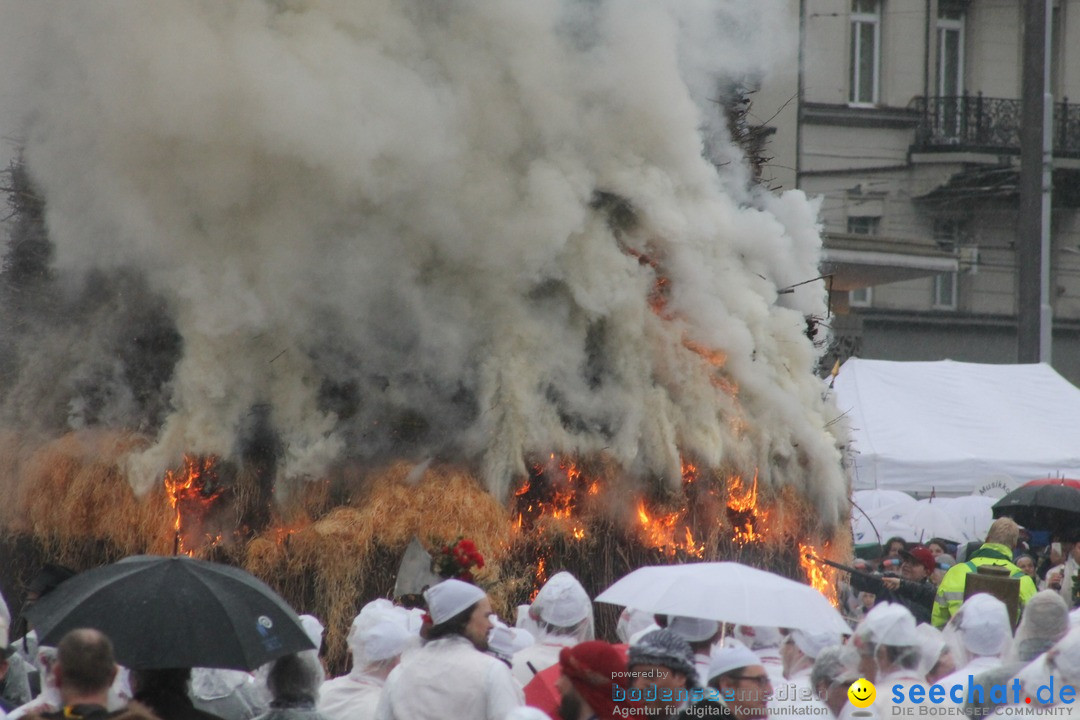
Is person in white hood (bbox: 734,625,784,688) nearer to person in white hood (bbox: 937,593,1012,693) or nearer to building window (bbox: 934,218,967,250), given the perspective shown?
person in white hood (bbox: 937,593,1012,693)

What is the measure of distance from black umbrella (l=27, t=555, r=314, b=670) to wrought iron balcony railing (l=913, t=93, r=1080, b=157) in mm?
24339

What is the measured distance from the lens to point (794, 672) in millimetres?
6875

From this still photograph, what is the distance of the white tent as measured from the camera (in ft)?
52.6

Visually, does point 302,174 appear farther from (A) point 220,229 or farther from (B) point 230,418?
(B) point 230,418

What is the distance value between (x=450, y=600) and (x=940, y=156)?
928 inches

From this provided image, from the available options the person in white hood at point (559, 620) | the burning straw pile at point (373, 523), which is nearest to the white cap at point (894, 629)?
the person in white hood at point (559, 620)

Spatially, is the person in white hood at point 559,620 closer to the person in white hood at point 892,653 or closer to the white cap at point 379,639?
the white cap at point 379,639

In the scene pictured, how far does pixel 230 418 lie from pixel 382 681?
4.35 m

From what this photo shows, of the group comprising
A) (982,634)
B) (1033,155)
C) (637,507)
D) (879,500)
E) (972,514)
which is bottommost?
(972,514)

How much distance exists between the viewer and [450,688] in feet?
18.3

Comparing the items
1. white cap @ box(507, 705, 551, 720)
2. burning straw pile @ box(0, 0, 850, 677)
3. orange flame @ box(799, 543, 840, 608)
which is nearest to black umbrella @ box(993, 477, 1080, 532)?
orange flame @ box(799, 543, 840, 608)

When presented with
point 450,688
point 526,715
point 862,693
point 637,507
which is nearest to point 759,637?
point 862,693

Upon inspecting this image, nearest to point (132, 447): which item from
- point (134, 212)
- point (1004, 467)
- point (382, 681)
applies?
point (134, 212)

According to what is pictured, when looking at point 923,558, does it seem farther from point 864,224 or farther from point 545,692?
point 864,224
